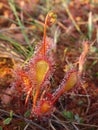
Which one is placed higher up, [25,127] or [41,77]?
[41,77]

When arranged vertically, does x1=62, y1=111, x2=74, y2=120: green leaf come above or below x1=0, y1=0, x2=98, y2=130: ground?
Result: below

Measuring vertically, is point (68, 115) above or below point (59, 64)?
below

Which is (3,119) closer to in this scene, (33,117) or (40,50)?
(33,117)

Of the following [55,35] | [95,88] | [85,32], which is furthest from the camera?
[85,32]

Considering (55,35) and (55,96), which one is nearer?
(55,96)

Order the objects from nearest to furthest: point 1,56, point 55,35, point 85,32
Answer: point 1,56, point 55,35, point 85,32

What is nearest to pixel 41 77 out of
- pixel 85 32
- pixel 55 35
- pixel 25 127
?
pixel 25 127

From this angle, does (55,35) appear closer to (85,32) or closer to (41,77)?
(85,32)

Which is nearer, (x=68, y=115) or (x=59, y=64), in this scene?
(x=68, y=115)

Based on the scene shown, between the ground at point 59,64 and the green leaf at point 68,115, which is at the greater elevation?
the ground at point 59,64

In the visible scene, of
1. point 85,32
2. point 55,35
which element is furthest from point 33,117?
point 85,32

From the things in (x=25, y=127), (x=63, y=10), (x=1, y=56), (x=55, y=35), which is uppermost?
(x=63, y=10)
